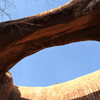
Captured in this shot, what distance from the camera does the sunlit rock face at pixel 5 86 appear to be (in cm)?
715

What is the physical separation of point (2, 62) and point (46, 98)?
217 centimetres

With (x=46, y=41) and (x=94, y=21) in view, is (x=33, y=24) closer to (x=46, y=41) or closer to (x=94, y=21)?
(x=46, y=41)

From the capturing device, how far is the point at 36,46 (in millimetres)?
6238

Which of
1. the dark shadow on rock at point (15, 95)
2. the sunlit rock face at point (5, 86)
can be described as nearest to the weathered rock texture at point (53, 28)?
the sunlit rock face at point (5, 86)

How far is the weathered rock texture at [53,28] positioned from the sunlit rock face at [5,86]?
1.26 m

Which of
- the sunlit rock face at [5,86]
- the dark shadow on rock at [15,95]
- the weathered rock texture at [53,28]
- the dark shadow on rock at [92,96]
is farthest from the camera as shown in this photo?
the dark shadow on rock at [15,95]

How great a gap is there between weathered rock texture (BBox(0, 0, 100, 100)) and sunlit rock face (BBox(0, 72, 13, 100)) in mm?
1257

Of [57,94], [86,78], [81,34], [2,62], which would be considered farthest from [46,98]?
[81,34]

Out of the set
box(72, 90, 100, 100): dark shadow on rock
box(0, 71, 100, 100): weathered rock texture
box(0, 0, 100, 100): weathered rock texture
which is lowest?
box(72, 90, 100, 100): dark shadow on rock

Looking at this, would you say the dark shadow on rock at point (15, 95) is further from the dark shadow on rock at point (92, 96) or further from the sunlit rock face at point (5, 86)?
the dark shadow on rock at point (92, 96)

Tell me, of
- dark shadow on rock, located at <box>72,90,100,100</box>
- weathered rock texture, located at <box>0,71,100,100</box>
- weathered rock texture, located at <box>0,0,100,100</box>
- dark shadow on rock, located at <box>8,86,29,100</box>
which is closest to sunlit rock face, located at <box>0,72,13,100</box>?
weathered rock texture, located at <box>0,71,100,100</box>

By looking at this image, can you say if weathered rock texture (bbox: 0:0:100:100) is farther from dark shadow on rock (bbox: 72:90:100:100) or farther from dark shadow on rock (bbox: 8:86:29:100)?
dark shadow on rock (bbox: 8:86:29:100)

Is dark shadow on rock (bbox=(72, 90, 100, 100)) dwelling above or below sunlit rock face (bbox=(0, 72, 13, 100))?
below

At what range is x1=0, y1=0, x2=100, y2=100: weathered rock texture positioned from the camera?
5.26 meters
